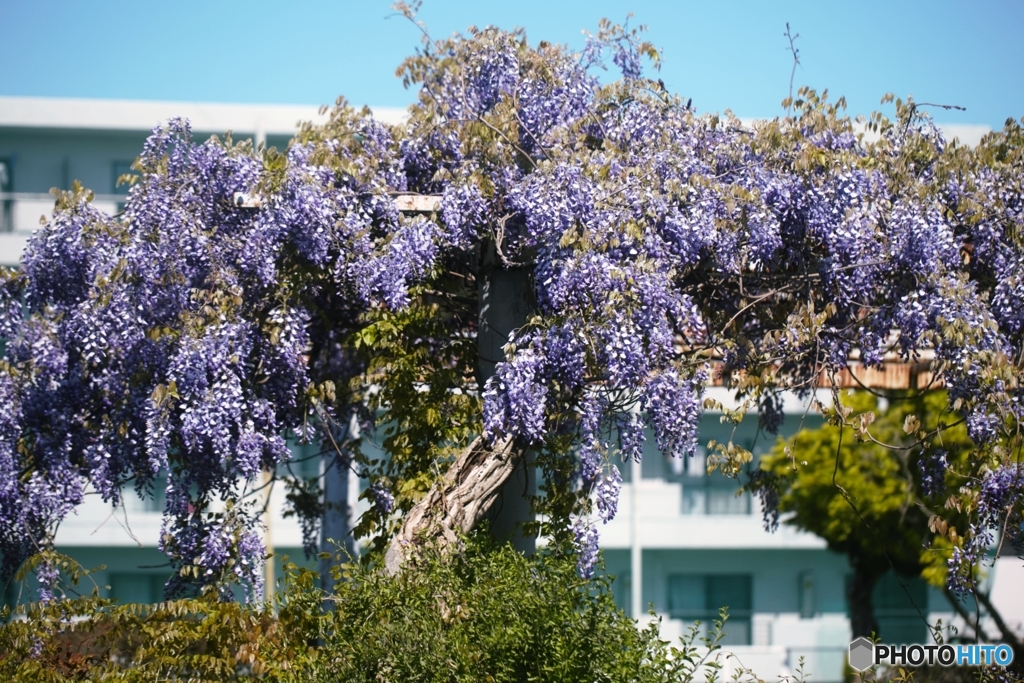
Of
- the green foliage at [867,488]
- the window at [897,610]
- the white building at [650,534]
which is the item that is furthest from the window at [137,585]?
the window at [897,610]

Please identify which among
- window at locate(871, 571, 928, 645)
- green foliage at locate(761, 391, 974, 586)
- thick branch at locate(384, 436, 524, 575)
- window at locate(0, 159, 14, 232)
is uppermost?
window at locate(0, 159, 14, 232)

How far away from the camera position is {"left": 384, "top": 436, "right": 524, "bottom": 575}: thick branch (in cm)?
625

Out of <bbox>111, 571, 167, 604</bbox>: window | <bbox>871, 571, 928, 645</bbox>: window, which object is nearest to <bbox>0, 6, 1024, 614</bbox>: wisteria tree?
<bbox>111, 571, 167, 604</bbox>: window

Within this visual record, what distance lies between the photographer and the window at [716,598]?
72.4ft

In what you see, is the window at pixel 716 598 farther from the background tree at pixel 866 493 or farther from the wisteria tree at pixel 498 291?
the wisteria tree at pixel 498 291

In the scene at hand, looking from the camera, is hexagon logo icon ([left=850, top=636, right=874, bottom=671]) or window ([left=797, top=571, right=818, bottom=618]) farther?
window ([left=797, top=571, right=818, bottom=618])

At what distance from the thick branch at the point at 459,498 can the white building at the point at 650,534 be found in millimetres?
14365

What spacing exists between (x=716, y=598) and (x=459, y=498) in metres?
16.9

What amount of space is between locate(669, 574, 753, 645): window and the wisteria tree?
15598 millimetres

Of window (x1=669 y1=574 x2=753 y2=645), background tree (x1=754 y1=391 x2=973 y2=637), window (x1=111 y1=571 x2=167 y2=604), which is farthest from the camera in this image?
window (x1=669 y1=574 x2=753 y2=645)

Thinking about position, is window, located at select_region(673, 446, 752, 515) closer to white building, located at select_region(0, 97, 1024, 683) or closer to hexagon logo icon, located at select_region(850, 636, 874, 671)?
white building, located at select_region(0, 97, 1024, 683)

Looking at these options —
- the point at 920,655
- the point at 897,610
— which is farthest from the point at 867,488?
the point at 920,655

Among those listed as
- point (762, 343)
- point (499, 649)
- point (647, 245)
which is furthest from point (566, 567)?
point (762, 343)

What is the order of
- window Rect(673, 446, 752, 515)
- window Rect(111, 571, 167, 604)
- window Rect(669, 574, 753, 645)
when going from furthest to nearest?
window Rect(669, 574, 753, 645), window Rect(673, 446, 752, 515), window Rect(111, 571, 167, 604)
